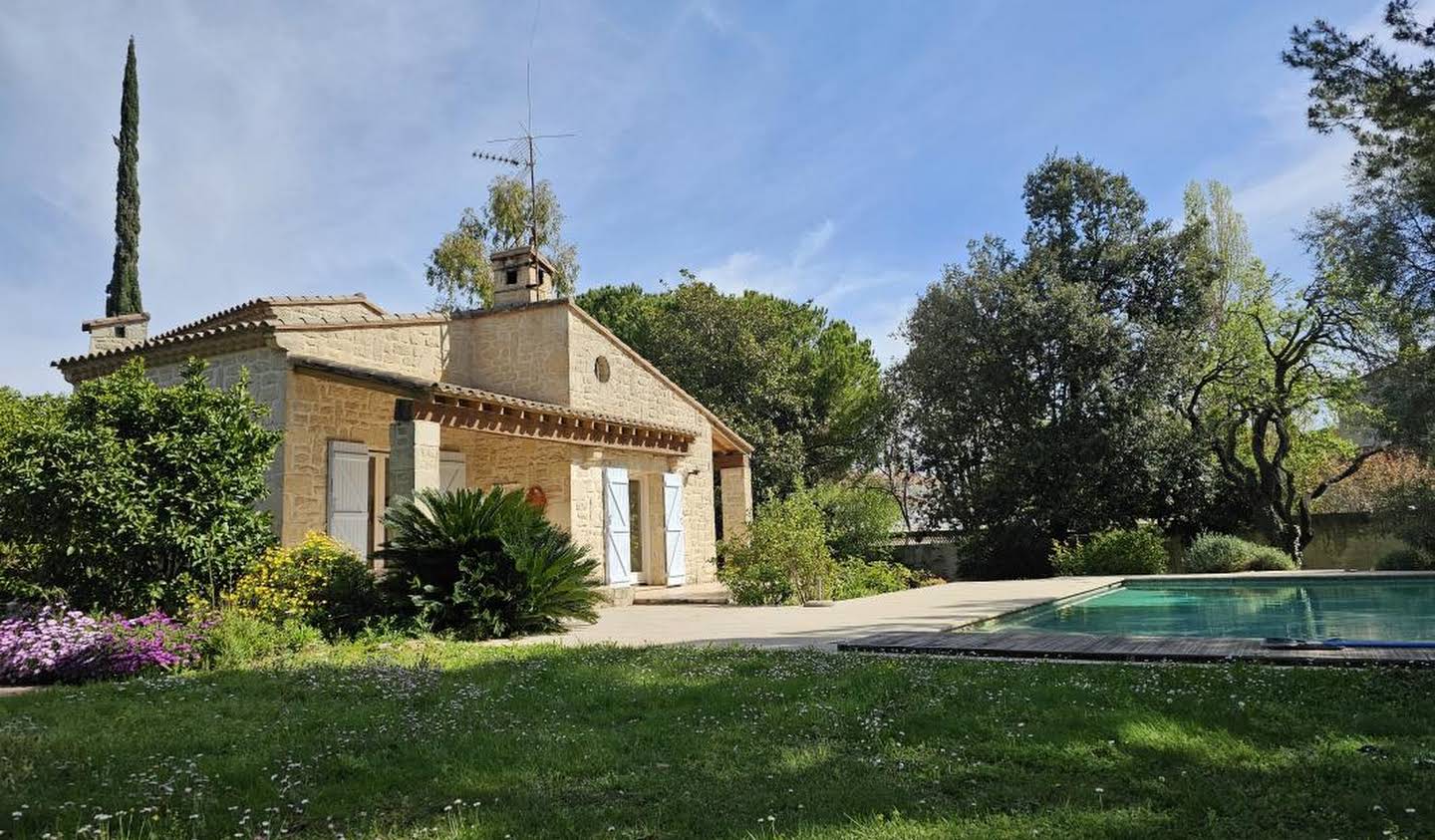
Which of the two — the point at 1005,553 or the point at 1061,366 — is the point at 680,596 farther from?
the point at 1061,366

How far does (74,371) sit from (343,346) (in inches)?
157

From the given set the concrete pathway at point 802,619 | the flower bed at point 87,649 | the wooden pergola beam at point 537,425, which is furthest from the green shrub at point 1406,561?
the flower bed at point 87,649

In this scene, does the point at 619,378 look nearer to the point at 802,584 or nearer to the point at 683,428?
the point at 683,428

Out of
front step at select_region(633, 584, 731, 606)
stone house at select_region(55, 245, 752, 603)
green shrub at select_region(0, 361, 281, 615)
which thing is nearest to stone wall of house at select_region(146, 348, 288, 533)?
stone house at select_region(55, 245, 752, 603)

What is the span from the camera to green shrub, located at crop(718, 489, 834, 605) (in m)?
12.1

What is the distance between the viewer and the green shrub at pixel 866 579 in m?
13.0

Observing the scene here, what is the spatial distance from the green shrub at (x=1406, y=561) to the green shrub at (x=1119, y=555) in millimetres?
3620

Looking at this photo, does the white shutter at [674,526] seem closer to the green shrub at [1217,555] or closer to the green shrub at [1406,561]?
the green shrub at [1217,555]

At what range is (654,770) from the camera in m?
3.52

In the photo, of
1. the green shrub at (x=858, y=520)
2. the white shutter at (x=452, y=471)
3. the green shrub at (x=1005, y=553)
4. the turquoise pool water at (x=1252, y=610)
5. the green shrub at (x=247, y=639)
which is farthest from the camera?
the green shrub at (x=1005, y=553)

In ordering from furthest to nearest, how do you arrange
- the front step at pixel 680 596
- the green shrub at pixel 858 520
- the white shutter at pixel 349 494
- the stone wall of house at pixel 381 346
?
1. the green shrub at pixel 858 520
2. the front step at pixel 680 596
3. the stone wall of house at pixel 381 346
4. the white shutter at pixel 349 494

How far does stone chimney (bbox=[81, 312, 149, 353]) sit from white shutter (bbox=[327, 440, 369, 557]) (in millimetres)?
5146

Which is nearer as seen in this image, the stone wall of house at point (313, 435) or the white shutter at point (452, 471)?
the stone wall of house at point (313, 435)

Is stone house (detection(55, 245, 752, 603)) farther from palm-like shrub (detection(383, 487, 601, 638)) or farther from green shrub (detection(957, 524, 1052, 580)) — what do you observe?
green shrub (detection(957, 524, 1052, 580))
